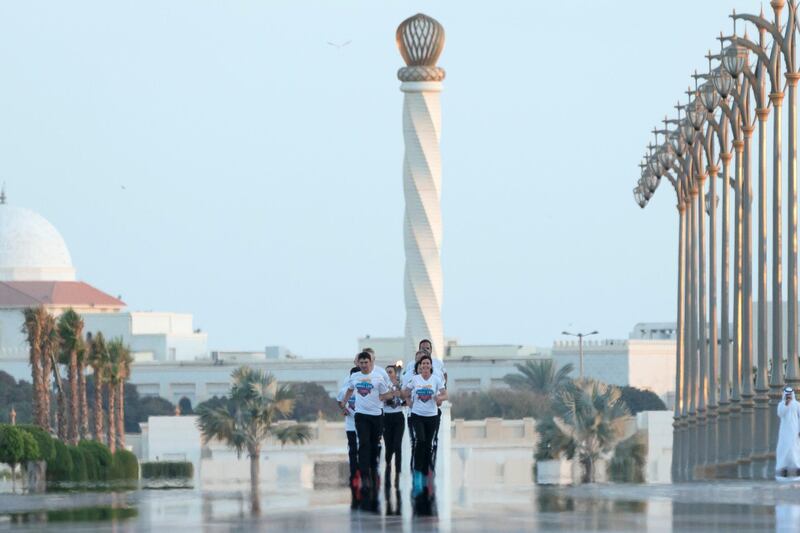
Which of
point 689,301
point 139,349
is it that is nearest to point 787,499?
point 689,301

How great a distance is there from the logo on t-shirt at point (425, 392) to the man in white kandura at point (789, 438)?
26.0ft

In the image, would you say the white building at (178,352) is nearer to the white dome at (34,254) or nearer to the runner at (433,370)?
the white dome at (34,254)

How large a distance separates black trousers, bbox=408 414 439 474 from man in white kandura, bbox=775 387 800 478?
7.04 metres

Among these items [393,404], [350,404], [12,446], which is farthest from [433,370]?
[12,446]

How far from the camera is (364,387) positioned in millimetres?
25422

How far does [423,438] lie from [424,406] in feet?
1.86

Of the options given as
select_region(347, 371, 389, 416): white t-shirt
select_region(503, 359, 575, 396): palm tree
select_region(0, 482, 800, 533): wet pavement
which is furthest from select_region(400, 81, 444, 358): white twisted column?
select_region(503, 359, 575, 396): palm tree

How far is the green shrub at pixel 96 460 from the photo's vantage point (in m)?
67.5

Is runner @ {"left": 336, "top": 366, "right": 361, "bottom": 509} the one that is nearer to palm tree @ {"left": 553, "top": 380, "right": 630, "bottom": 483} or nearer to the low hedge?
the low hedge

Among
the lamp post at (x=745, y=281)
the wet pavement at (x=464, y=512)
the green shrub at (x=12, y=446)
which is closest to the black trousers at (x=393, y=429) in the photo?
the wet pavement at (x=464, y=512)

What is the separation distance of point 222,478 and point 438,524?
269ft

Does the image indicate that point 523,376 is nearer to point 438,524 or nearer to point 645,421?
point 645,421

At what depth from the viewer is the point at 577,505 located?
23641 mm

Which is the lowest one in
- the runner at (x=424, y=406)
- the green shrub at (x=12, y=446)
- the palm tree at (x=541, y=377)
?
the green shrub at (x=12, y=446)
